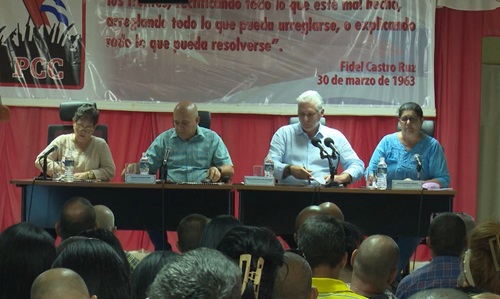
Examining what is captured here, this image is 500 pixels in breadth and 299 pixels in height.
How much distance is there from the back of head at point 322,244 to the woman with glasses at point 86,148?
321cm

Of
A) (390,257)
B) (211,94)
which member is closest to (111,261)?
(390,257)

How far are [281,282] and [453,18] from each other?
5.24 meters

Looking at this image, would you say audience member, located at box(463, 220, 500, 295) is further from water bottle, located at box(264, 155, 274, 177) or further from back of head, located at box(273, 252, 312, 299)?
water bottle, located at box(264, 155, 274, 177)

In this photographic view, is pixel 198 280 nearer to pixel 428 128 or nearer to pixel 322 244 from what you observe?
pixel 322 244

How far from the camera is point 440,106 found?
7.01 metres

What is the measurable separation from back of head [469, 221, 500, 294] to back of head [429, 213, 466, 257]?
0.98m

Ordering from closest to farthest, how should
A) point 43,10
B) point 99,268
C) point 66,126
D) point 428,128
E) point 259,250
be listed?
point 259,250
point 99,268
point 428,128
point 66,126
point 43,10

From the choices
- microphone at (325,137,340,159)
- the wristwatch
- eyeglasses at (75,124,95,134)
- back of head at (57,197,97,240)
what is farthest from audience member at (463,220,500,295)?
eyeglasses at (75,124,95,134)

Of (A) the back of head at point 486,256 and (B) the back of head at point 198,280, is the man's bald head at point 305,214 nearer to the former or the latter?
(A) the back of head at point 486,256

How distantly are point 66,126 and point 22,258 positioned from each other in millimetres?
3897

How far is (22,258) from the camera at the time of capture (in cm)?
239

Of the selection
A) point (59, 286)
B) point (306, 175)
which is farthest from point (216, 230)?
point (306, 175)

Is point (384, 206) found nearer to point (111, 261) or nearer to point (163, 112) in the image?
point (163, 112)

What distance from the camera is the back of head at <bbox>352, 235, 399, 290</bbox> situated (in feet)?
9.57
